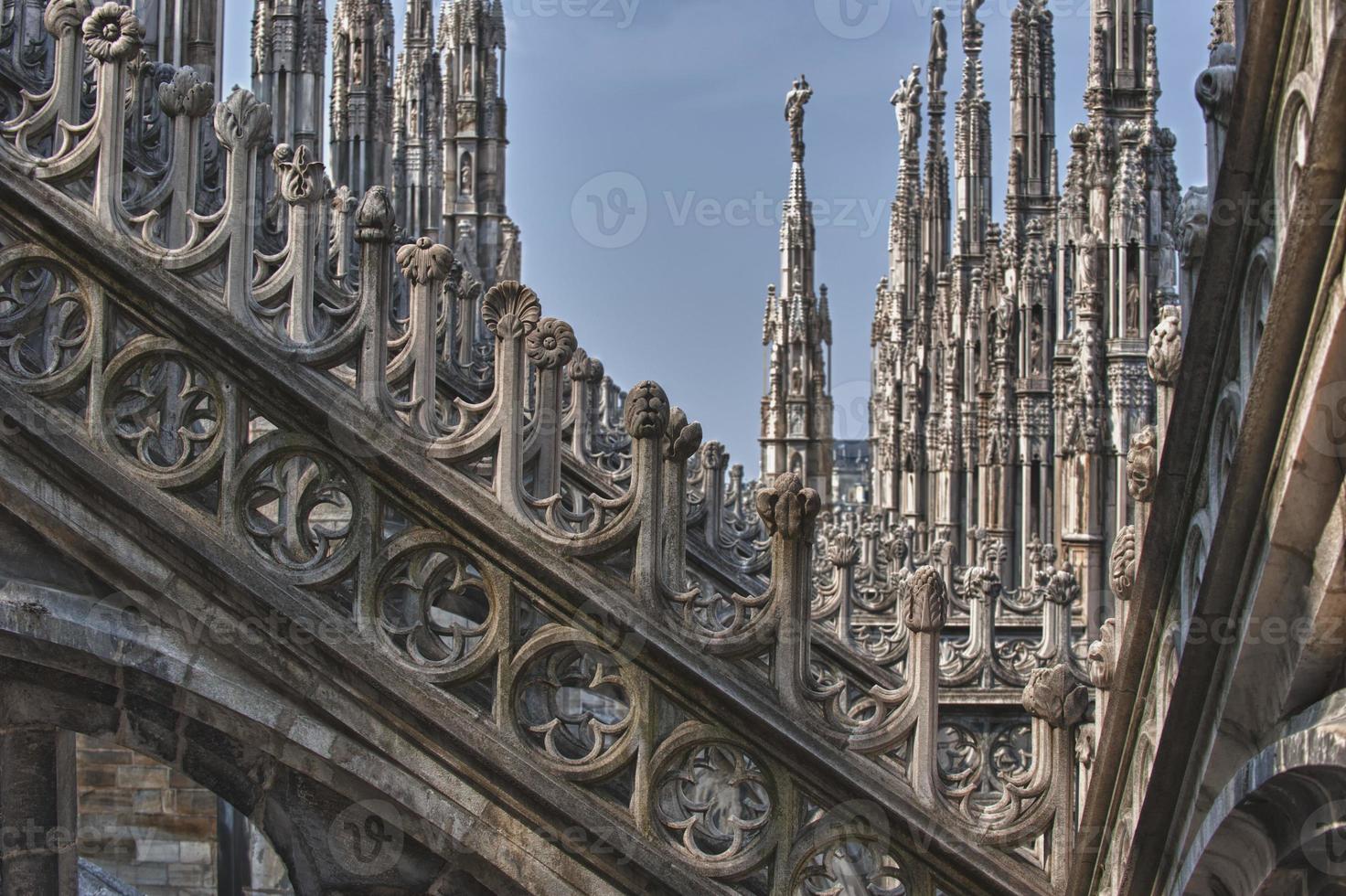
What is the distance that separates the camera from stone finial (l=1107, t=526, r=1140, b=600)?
4.77 meters

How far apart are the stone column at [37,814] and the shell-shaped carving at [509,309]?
1.92 m

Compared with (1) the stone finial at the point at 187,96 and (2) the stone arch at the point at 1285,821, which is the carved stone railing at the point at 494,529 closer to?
(1) the stone finial at the point at 187,96

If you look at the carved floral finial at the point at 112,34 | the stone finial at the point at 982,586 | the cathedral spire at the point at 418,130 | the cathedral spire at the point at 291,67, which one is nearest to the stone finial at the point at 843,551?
the stone finial at the point at 982,586

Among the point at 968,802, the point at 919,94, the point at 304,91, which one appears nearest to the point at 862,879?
the point at 968,802

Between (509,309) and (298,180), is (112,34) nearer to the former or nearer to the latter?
(298,180)

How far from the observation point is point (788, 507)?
4.91 m

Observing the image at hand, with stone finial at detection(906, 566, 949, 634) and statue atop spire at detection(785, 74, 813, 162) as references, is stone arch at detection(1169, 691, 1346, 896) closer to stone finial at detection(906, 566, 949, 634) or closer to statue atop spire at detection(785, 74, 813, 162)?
stone finial at detection(906, 566, 949, 634)

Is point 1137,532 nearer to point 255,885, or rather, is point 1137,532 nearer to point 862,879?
point 862,879

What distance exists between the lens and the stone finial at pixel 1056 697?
4.90 metres

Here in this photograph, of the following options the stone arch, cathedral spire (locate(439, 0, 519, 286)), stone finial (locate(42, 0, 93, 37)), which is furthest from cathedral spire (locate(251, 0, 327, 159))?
the stone arch

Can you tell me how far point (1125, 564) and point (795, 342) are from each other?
1135 inches

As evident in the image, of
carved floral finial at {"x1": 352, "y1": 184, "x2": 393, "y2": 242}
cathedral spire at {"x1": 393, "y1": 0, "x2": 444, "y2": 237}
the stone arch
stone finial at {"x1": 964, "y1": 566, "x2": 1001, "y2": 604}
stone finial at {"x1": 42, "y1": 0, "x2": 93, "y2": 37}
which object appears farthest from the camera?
cathedral spire at {"x1": 393, "y1": 0, "x2": 444, "y2": 237}

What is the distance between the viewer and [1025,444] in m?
26.1

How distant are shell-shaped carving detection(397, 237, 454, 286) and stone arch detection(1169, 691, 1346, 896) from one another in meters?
2.72
